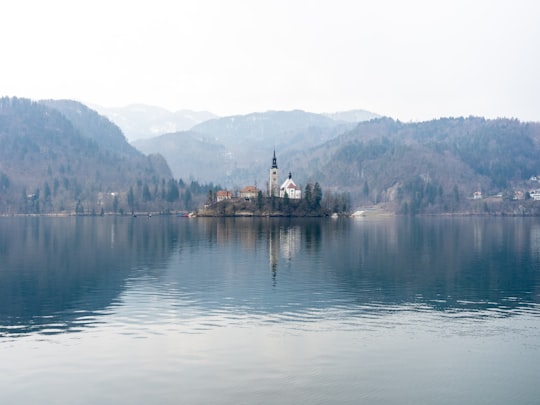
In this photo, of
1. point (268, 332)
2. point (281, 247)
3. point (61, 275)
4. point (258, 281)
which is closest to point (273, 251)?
point (281, 247)

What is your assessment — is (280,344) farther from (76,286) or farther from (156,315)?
(76,286)

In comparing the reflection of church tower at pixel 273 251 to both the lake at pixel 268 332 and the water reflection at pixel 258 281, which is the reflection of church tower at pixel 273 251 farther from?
the lake at pixel 268 332

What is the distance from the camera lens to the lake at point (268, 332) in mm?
39875

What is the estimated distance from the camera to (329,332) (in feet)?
177

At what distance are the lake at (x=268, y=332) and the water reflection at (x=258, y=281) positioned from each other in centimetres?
34

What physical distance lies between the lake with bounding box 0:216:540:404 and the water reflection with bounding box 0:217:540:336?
34 cm

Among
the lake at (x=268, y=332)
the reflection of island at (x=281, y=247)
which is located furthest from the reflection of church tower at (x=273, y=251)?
the lake at (x=268, y=332)

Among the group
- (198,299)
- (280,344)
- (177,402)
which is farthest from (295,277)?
(177,402)

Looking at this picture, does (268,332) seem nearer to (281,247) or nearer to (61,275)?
(61,275)

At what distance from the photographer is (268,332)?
54156mm

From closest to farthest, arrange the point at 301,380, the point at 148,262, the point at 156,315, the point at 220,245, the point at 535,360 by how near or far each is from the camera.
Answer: the point at 301,380, the point at 535,360, the point at 156,315, the point at 148,262, the point at 220,245

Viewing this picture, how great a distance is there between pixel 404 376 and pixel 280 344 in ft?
37.4

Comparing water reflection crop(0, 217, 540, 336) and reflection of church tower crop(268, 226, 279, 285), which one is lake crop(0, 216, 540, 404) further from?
reflection of church tower crop(268, 226, 279, 285)

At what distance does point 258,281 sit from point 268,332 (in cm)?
3107
